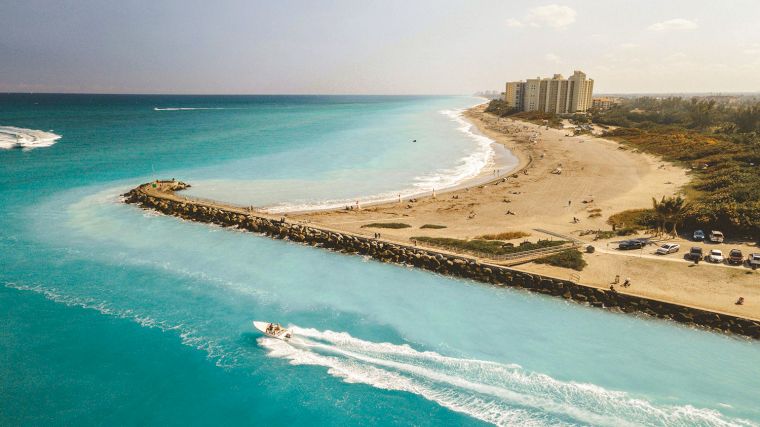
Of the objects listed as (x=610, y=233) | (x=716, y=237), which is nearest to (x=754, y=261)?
(x=716, y=237)

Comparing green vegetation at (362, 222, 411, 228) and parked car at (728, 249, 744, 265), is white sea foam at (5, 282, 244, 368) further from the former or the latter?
parked car at (728, 249, 744, 265)

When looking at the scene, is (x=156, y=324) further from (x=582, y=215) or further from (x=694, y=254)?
(x=582, y=215)

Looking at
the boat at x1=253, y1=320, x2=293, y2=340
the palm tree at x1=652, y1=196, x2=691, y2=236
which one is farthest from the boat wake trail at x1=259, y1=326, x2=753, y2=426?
the palm tree at x1=652, y1=196, x2=691, y2=236

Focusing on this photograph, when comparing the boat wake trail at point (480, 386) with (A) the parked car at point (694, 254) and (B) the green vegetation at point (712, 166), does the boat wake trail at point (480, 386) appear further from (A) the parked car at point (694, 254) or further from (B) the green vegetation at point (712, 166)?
(B) the green vegetation at point (712, 166)

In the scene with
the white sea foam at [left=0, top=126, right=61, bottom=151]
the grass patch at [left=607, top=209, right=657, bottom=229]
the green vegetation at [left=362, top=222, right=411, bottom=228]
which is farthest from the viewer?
the white sea foam at [left=0, top=126, right=61, bottom=151]

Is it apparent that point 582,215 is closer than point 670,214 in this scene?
No

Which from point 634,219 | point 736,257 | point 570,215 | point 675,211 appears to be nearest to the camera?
point 736,257

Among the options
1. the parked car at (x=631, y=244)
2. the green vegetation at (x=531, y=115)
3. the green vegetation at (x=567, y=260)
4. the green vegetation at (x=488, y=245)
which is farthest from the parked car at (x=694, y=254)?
the green vegetation at (x=531, y=115)
